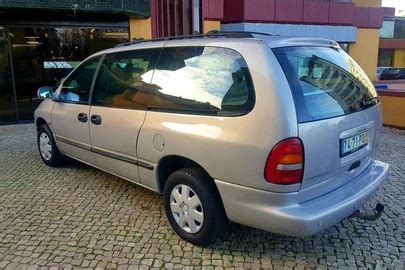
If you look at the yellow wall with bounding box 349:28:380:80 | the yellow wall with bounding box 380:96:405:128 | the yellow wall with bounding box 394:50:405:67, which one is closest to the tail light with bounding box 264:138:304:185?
the yellow wall with bounding box 380:96:405:128

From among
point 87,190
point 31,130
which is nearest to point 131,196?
point 87,190

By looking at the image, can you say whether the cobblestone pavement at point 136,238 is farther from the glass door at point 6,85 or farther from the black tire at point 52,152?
the glass door at point 6,85

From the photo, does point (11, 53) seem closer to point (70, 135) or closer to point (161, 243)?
point (70, 135)

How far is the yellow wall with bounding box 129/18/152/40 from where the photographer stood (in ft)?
29.7

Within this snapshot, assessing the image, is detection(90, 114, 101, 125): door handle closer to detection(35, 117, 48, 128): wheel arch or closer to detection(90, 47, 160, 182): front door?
detection(90, 47, 160, 182): front door

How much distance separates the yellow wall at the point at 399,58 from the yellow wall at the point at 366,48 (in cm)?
2167

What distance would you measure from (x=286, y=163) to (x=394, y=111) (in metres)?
6.52

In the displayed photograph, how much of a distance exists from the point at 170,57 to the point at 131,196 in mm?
1673

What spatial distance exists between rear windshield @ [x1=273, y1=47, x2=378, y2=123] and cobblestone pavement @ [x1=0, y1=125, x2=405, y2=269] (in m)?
1.13

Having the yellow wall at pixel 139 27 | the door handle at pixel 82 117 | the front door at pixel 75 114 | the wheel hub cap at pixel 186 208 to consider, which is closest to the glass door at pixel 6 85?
the yellow wall at pixel 139 27

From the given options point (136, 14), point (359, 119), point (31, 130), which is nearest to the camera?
point (359, 119)

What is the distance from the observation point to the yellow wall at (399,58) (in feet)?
110

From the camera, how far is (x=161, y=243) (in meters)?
3.07

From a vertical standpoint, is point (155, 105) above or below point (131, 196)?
above
